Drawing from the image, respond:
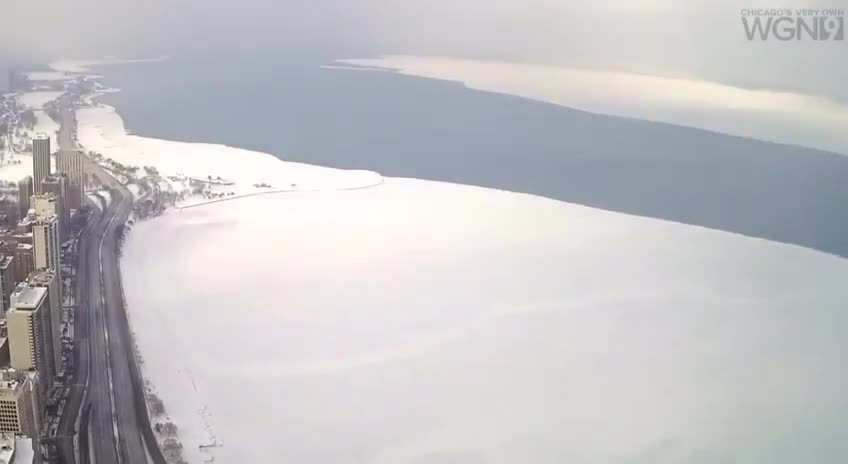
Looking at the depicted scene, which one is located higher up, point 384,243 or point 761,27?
point 761,27

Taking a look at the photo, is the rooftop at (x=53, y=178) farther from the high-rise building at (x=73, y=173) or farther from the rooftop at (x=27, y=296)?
the rooftop at (x=27, y=296)

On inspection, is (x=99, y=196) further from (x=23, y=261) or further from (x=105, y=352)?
(x=105, y=352)

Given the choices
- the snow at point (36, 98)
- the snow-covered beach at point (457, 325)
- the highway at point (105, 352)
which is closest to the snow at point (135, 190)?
the highway at point (105, 352)

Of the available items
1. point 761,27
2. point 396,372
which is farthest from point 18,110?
point 761,27

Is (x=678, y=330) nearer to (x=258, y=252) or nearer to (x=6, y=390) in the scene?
(x=258, y=252)

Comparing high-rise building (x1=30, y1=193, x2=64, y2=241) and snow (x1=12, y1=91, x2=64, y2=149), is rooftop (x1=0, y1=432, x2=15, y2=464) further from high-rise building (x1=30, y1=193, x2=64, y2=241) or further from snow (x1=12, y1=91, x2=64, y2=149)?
snow (x1=12, y1=91, x2=64, y2=149)

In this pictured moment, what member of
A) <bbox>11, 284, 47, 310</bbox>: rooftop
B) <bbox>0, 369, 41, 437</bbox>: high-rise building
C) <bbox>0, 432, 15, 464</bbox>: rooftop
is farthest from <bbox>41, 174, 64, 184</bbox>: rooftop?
<bbox>0, 432, 15, 464</bbox>: rooftop
